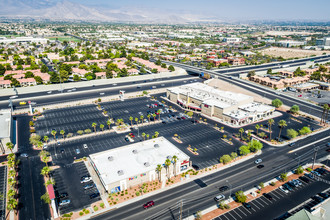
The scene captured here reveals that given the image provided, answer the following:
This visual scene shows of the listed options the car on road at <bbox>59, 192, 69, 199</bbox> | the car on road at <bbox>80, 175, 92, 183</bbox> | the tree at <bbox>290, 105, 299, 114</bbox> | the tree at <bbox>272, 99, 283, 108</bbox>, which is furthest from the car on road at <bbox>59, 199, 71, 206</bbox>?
the tree at <bbox>272, 99, 283, 108</bbox>

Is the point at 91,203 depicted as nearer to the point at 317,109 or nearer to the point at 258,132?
the point at 258,132

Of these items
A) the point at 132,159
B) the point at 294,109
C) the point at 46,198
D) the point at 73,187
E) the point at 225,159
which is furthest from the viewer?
the point at 294,109

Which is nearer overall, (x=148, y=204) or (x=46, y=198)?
(x=46, y=198)

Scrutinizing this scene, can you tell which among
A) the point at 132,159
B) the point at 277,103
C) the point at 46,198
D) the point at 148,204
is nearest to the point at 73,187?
the point at 46,198

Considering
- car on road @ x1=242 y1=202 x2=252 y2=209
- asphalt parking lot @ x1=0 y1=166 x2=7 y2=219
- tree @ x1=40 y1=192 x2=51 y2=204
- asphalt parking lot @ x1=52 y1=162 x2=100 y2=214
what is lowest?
asphalt parking lot @ x1=0 y1=166 x2=7 y2=219

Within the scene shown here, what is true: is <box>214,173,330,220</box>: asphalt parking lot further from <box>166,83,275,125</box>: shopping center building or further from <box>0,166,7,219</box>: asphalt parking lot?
<box>0,166,7,219</box>: asphalt parking lot

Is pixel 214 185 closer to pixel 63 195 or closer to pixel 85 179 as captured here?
pixel 85 179

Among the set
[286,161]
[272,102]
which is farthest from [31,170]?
[272,102]
